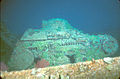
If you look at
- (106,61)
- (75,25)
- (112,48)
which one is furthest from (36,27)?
(112,48)

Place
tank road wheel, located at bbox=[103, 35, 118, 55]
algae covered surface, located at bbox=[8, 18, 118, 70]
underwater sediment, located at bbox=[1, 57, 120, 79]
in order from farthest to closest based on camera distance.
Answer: tank road wheel, located at bbox=[103, 35, 118, 55]
algae covered surface, located at bbox=[8, 18, 118, 70]
underwater sediment, located at bbox=[1, 57, 120, 79]

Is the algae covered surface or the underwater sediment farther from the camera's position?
the algae covered surface

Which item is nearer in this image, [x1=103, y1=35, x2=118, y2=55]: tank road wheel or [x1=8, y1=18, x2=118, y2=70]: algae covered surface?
Result: [x1=8, y1=18, x2=118, y2=70]: algae covered surface

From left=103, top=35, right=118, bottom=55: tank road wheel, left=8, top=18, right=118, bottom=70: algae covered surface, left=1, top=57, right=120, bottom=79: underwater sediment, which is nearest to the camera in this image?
left=1, top=57, right=120, bottom=79: underwater sediment

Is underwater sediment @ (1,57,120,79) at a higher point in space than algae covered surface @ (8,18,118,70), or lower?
lower

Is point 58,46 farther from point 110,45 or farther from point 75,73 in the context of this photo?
point 110,45

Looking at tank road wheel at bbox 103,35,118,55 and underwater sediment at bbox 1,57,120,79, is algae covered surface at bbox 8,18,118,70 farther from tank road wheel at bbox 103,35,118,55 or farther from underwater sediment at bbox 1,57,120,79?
underwater sediment at bbox 1,57,120,79

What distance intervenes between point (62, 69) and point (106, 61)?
1103mm

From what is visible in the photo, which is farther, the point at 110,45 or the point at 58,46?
the point at 110,45

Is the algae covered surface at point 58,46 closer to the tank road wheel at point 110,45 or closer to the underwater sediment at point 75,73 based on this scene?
the tank road wheel at point 110,45

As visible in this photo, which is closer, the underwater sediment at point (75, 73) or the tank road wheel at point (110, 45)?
the underwater sediment at point (75, 73)

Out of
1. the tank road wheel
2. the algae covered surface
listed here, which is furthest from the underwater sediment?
the tank road wheel

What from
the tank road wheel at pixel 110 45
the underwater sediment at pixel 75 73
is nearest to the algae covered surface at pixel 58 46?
the tank road wheel at pixel 110 45

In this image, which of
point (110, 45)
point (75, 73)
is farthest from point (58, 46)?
point (110, 45)
